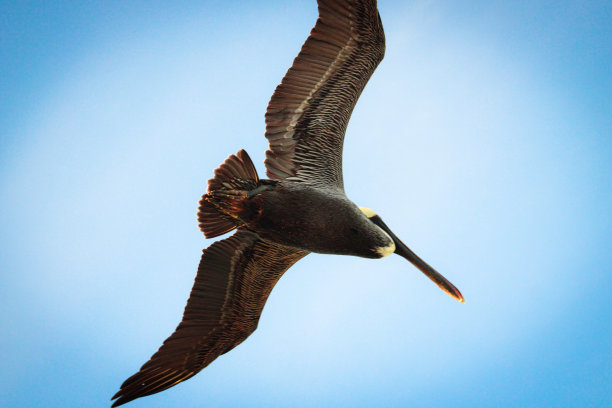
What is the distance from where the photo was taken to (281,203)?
495 centimetres

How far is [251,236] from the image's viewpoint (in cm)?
553

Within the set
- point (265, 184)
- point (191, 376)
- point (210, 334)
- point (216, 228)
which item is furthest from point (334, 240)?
point (191, 376)

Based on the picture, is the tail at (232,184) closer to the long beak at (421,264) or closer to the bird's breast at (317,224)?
the bird's breast at (317,224)

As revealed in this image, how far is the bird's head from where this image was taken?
4.87 m

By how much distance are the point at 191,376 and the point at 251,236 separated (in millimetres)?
1552

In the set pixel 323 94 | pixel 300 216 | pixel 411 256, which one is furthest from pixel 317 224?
pixel 323 94

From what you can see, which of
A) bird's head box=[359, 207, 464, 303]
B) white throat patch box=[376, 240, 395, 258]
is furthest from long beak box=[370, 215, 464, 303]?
white throat patch box=[376, 240, 395, 258]

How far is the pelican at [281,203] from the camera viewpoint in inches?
196

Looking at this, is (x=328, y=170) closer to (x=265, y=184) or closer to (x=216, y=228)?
(x=265, y=184)

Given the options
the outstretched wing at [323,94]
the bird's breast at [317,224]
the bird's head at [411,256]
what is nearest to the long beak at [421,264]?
the bird's head at [411,256]

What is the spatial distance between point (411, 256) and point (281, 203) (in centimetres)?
137

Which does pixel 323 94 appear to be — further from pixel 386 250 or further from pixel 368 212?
pixel 386 250

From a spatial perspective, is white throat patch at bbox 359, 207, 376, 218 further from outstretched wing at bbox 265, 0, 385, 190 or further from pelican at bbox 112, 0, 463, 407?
outstretched wing at bbox 265, 0, 385, 190

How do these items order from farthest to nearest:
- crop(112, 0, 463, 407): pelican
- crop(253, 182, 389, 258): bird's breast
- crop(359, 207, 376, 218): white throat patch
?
crop(359, 207, 376, 218): white throat patch
crop(112, 0, 463, 407): pelican
crop(253, 182, 389, 258): bird's breast
